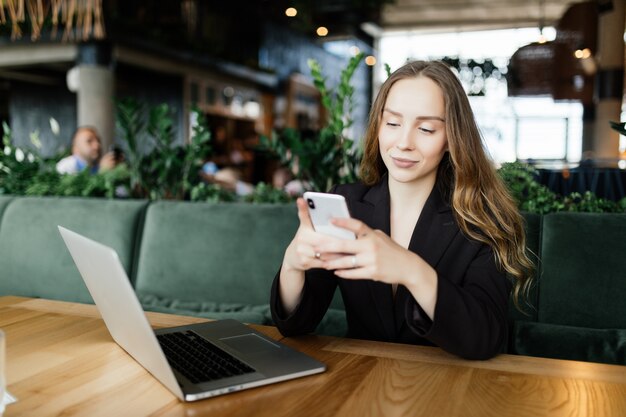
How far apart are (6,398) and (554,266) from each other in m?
1.60

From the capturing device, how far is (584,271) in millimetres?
1880

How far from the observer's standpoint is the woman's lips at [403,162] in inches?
51.5

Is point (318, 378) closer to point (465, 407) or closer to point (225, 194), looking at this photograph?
point (465, 407)

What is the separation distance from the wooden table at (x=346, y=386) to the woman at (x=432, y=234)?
0.26 feet

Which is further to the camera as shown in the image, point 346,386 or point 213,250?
point 213,250

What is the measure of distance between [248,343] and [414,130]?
572 millimetres

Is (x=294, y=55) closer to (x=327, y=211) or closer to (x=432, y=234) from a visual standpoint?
(x=432, y=234)

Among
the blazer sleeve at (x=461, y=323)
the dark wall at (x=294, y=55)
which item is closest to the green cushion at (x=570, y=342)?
the blazer sleeve at (x=461, y=323)

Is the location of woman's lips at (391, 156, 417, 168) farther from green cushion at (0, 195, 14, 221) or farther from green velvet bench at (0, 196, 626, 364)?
green cushion at (0, 195, 14, 221)

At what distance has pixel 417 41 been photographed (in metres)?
13.6

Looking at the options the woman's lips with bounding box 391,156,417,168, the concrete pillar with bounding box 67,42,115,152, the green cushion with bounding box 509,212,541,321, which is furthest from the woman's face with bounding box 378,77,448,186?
the concrete pillar with bounding box 67,42,115,152

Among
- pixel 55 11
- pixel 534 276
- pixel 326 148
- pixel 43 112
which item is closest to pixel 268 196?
pixel 326 148

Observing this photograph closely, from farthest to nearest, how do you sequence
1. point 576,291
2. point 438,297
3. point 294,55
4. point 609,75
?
point 294,55 < point 609,75 < point 576,291 < point 438,297

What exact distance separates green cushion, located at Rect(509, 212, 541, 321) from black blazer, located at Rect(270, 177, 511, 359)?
2.07 ft
